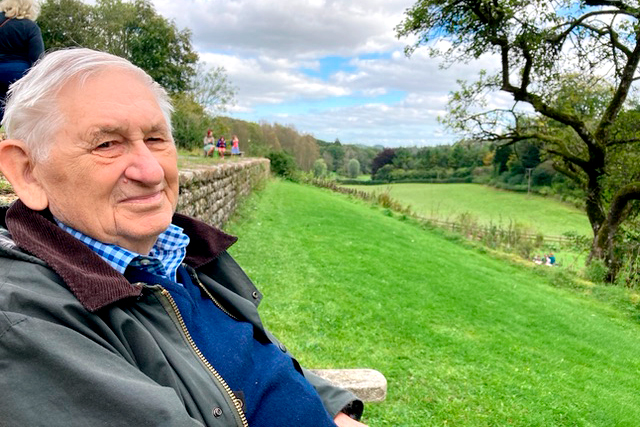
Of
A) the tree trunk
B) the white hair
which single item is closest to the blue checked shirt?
the white hair

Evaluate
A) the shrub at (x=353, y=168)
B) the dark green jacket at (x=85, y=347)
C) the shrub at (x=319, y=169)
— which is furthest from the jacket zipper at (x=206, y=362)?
the shrub at (x=353, y=168)

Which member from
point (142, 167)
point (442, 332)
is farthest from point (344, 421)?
point (442, 332)

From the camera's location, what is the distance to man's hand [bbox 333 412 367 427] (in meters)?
1.83

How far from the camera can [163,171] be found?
5.03ft

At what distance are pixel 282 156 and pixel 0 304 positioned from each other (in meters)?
29.7

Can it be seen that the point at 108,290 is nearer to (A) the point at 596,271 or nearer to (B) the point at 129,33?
(A) the point at 596,271

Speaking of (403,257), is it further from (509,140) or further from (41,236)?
(509,140)

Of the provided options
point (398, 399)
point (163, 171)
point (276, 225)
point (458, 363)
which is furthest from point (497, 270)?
point (163, 171)

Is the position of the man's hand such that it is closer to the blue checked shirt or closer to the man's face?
the blue checked shirt

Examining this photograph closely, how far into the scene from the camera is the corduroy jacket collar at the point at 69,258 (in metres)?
1.14

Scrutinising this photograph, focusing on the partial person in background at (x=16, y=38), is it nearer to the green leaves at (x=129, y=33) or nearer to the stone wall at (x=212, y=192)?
the stone wall at (x=212, y=192)

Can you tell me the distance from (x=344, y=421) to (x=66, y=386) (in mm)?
1174

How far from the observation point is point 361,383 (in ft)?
7.38

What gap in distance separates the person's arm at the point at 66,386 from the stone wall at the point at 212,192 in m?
4.70
